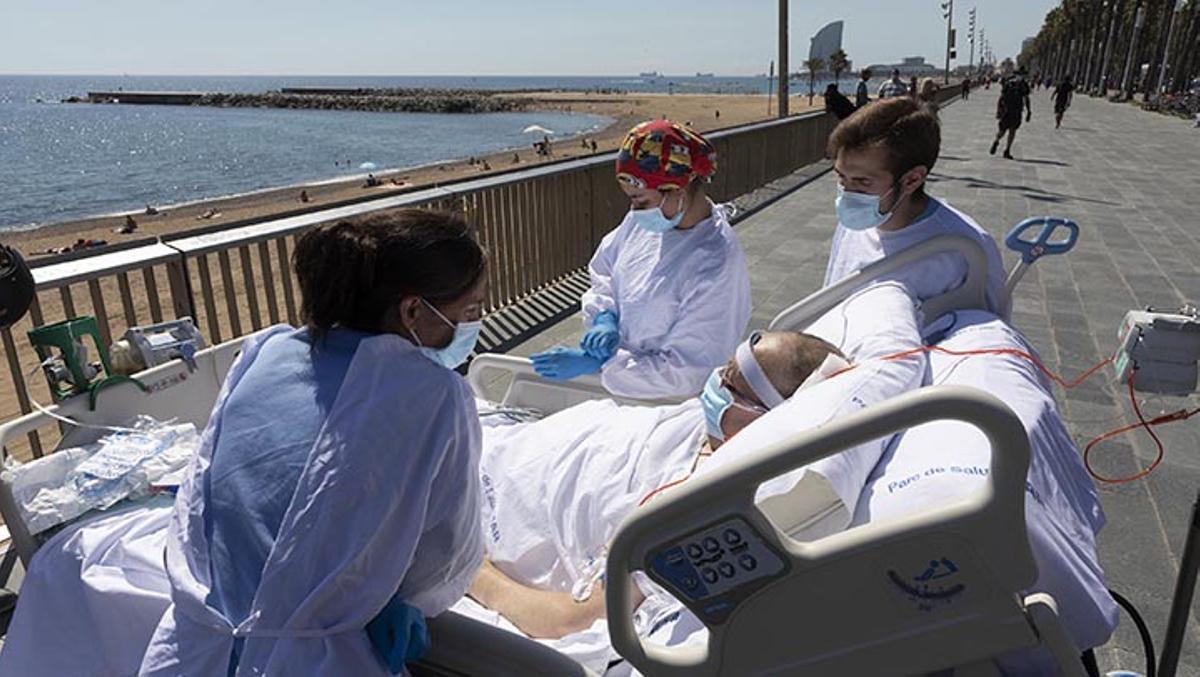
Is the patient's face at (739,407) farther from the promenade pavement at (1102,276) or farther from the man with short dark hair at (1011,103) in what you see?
the man with short dark hair at (1011,103)

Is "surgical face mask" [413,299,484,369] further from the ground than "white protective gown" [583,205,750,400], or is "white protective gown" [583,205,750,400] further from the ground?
"surgical face mask" [413,299,484,369]

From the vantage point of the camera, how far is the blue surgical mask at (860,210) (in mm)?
2535

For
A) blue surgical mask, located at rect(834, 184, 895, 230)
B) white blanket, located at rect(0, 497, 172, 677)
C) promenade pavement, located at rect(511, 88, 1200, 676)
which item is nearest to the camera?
white blanket, located at rect(0, 497, 172, 677)

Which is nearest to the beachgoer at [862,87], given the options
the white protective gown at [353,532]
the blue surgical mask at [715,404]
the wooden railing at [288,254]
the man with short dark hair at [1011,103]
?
the man with short dark hair at [1011,103]

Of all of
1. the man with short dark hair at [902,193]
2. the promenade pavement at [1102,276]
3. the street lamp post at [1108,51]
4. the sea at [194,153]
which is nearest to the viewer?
the man with short dark hair at [902,193]

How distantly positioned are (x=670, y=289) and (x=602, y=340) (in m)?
0.36

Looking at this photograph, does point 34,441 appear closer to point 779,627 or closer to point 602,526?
point 602,526

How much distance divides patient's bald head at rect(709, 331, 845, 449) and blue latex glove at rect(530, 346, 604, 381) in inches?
42.1

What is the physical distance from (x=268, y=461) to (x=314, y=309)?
0.30 meters

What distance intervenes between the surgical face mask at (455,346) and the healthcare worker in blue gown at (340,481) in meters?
0.02

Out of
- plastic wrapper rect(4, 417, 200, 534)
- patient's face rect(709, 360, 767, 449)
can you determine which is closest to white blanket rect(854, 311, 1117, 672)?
patient's face rect(709, 360, 767, 449)

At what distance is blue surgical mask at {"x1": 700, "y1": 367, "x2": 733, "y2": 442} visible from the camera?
210cm

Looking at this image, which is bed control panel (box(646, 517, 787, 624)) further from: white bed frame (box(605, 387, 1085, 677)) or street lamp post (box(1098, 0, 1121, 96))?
street lamp post (box(1098, 0, 1121, 96))

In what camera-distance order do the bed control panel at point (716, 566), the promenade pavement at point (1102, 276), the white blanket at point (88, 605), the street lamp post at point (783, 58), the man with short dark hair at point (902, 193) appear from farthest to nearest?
the street lamp post at point (783, 58), the promenade pavement at point (1102, 276), the man with short dark hair at point (902, 193), the white blanket at point (88, 605), the bed control panel at point (716, 566)
